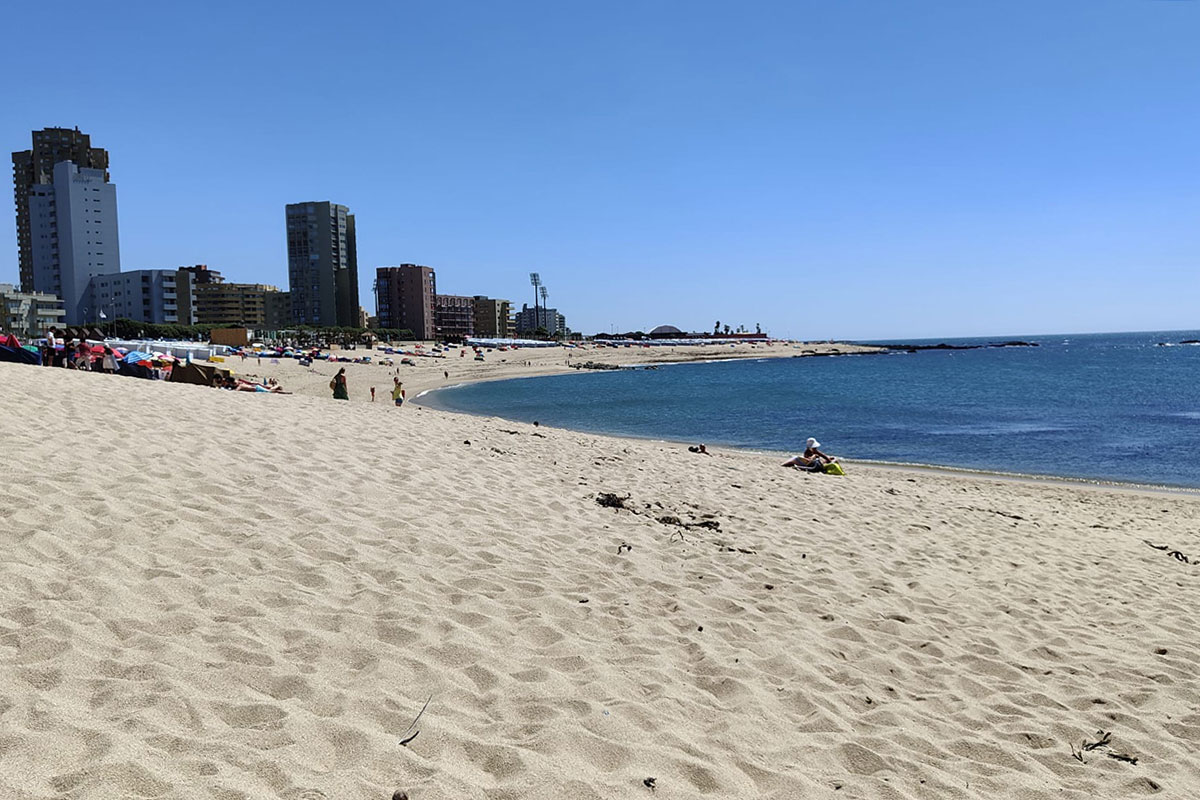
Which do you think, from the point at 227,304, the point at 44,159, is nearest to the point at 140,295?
the point at 227,304

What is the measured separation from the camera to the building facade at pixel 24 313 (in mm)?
85938

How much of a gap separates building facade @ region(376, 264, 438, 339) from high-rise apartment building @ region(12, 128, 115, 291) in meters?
55.5

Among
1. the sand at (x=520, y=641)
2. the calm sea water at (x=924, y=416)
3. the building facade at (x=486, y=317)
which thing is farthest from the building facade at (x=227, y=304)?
the sand at (x=520, y=641)

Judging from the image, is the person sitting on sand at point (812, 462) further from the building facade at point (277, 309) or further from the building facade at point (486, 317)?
the building facade at point (486, 317)

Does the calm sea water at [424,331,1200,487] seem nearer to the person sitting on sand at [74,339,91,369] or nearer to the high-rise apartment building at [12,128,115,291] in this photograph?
the person sitting on sand at [74,339,91,369]

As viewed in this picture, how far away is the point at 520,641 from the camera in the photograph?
14.5 feet

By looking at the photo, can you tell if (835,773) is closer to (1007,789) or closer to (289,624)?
(1007,789)

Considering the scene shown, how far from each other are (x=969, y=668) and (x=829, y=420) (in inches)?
1083

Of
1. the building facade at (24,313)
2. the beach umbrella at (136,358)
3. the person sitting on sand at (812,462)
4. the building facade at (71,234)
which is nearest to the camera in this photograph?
the person sitting on sand at (812,462)

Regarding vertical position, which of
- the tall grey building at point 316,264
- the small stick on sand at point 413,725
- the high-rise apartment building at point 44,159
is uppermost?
the high-rise apartment building at point 44,159

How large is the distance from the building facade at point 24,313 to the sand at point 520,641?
96604 millimetres

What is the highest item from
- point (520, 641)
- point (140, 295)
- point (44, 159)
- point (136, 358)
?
point (44, 159)

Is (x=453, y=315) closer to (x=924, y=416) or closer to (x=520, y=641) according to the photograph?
(x=924, y=416)

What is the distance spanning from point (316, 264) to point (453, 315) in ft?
114
